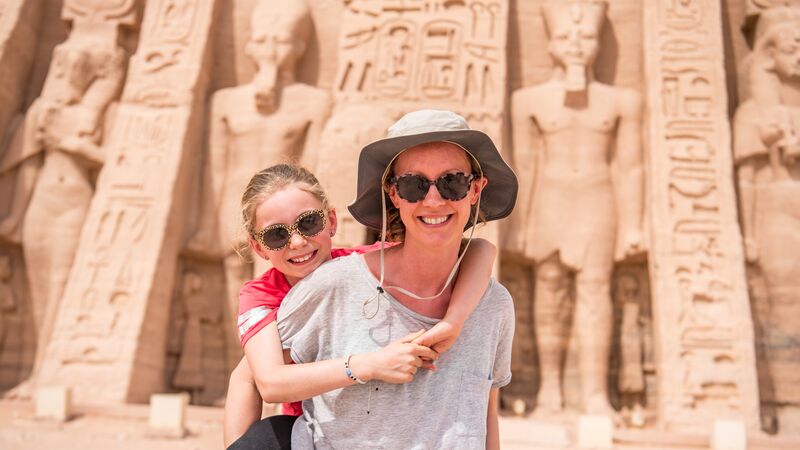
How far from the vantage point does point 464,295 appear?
5.60 ft

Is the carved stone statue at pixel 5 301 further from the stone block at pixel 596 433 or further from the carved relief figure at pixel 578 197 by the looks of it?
the stone block at pixel 596 433

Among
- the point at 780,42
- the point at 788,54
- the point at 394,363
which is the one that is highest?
the point at 780,42

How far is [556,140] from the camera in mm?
7312

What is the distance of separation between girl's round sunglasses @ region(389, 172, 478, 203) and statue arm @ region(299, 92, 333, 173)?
19.4 ft

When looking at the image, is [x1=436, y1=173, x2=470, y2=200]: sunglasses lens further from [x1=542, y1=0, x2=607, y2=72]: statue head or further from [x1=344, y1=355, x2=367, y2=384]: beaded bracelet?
[x1=542, y1=0, x2=607, y2=72]: statue head

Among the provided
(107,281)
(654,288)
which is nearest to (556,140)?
(654,288)

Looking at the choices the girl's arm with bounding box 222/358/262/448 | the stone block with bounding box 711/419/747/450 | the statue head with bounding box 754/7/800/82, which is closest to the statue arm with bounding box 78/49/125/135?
the stone block with bounding box 711/419/747/450

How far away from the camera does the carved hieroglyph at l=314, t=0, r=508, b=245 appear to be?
23.4ft

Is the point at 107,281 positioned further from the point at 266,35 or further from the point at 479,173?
the point at 479,173

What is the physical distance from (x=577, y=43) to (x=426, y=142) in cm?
608

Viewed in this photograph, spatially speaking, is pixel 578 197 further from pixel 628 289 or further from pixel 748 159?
pixel 748 159

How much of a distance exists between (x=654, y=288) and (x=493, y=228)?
148 centimetres

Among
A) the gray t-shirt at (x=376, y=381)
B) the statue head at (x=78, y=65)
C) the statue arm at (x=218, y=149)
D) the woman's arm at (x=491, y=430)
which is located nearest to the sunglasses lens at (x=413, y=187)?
the gray t-shirt at (x=376, y=381)

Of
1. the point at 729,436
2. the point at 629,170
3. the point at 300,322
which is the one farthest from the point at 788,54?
the point at 300,322
